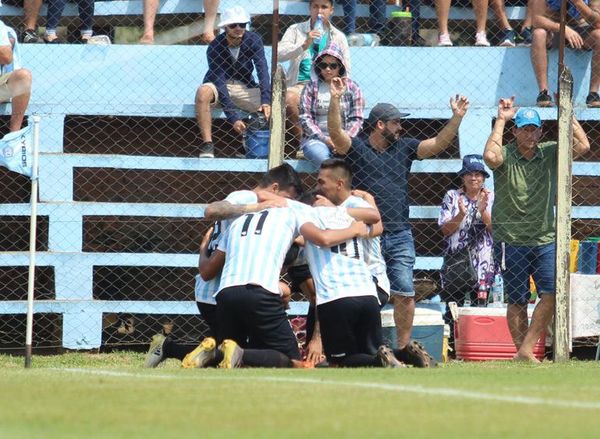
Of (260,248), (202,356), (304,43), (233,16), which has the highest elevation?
(233,16)

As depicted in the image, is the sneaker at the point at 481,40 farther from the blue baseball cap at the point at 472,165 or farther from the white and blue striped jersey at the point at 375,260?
the white and blue striped jersey at the point at 375,260

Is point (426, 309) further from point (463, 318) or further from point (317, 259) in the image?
point (317, 259)

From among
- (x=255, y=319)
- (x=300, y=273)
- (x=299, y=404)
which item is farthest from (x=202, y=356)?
(x=299, y=404)

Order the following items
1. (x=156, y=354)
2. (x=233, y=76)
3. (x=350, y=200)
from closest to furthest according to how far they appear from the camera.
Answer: (x=156, y=354) → (x=350, y=200) → (x=233, y=76)

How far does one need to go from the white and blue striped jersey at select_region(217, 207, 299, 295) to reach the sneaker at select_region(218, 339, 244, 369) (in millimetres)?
512

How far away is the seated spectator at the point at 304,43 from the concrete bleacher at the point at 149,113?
64 cm

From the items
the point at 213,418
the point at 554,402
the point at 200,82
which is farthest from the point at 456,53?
the point at 213,418

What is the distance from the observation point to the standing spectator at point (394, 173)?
12.3 meters

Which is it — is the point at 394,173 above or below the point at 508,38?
below

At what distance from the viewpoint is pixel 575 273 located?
44.1 ft

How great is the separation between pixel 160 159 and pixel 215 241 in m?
3.23

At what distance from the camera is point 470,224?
13461 millimetres

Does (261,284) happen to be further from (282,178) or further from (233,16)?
(233,16)

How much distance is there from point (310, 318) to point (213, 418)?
5196 mm
